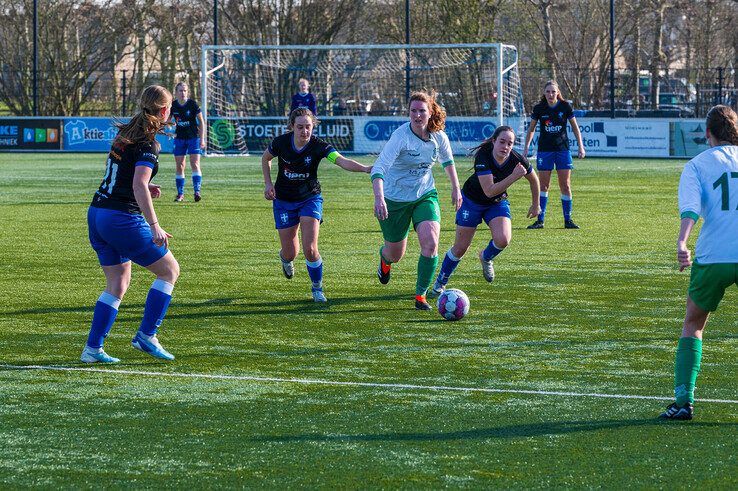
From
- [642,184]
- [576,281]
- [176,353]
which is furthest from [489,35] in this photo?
[176,353]

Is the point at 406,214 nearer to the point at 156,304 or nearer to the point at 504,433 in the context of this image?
the point at 156,304

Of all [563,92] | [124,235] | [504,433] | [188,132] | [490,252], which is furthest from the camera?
[563,92]

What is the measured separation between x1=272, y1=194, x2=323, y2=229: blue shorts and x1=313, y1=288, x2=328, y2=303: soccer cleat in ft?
2.11

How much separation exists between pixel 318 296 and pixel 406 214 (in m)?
1.11

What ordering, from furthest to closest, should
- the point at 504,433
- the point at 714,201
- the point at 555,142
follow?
the point at 555,142 → the point at 714,201 → the point at 504,433

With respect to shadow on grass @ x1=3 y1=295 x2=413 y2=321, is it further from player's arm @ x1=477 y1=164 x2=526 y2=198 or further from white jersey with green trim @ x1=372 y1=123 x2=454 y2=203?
player's arm @ x1=477 y1=164 x2=526 y2=198

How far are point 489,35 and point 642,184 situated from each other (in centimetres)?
2080

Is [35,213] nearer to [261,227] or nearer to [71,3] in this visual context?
[261,227]

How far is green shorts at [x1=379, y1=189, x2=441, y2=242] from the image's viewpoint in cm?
1039

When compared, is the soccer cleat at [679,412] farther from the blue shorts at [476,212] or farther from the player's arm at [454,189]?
the blue shorts at [476,212]

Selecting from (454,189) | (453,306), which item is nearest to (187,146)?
(454,189)

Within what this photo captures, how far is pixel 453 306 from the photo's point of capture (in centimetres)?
970

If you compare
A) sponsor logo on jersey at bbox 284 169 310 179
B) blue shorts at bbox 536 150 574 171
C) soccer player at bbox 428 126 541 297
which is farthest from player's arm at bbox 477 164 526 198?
blue shorts at bbox 536 150 574 171

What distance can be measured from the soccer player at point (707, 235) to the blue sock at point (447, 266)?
4646 mm
